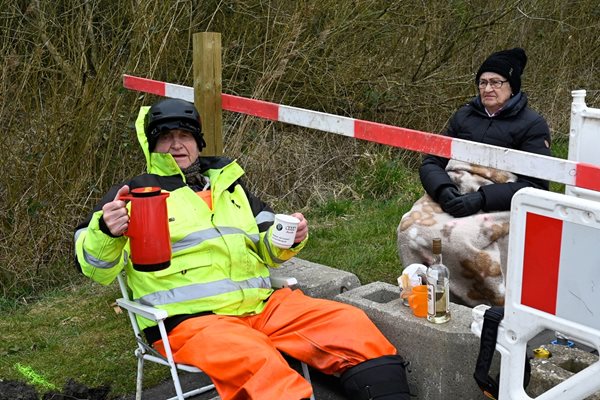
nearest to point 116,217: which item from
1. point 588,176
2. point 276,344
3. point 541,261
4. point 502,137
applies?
point 276,344

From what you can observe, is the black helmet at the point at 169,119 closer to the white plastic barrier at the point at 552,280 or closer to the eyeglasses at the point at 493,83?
the eyeglasses at the point at 493,83

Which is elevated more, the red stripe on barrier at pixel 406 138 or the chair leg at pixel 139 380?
the red stripe on barrier at pixel 406 138

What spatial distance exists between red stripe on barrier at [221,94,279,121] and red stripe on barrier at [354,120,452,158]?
2.24 ft

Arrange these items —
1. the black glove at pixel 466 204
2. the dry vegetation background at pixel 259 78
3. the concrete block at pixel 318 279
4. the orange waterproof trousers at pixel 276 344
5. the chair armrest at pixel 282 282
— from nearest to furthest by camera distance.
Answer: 1. the orange waterproof trousers at pixel 276 344
2. the chair armrest at pixel 282 282
3. the concrete block at pixel 318 279
4. the black glove at pixel 466 204
5. the dry vegetation background at pixel 259 78

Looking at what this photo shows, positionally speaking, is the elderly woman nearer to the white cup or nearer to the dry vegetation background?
the white cup

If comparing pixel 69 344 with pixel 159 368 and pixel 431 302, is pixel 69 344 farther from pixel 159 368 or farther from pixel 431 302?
pixel 431 302

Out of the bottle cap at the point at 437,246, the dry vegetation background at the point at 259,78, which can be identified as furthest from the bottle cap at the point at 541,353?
the dry vegetation background at the point at 259,78

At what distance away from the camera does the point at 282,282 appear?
158 inches

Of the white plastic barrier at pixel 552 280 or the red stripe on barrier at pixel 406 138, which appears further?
the red stripe on barrier at pixel 406 138

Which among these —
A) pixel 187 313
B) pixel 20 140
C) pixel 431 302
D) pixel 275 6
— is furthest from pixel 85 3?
pixel 431 302

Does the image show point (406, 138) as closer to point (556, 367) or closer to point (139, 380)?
point (556, 367)

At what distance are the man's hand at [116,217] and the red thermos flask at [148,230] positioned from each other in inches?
1.0

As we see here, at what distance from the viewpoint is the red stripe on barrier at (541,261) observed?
2246 millimetres

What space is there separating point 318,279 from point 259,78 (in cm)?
411
